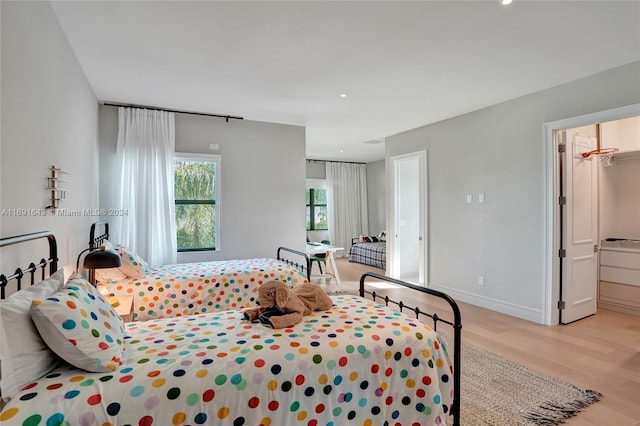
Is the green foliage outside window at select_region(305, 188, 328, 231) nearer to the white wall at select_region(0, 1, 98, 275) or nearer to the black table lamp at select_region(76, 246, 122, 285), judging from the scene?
the white wall at select_region(0, 1, 98, 275)

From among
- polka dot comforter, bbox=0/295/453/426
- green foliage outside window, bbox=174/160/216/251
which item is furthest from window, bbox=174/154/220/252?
polka dot comforter, bbox=0/295/453/426

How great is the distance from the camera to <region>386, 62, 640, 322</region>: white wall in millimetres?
3389

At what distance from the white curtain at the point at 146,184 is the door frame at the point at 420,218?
3.55m

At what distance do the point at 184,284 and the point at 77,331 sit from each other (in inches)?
74.0

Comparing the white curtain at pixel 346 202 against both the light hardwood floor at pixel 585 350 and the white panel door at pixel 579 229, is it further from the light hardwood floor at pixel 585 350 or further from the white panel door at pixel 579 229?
the white panel door at pixel 579 229

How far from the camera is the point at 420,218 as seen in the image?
17.1 ft

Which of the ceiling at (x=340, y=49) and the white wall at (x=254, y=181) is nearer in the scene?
the ceiling at (x=340, y=49)

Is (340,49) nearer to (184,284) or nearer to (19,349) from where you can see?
(184,284)

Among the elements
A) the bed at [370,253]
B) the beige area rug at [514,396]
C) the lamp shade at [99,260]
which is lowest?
the beige area rug at [514,396]

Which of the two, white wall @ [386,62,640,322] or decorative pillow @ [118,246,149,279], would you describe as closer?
decorative pillow @ [118,246,149,279]

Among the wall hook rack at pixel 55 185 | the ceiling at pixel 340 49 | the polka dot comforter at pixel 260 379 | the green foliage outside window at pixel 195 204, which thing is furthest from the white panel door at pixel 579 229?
the wall hook rack at pixel 55 185

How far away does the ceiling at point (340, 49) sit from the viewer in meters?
2.15

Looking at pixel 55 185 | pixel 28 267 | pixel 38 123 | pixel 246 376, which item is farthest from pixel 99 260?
pixel 246 376

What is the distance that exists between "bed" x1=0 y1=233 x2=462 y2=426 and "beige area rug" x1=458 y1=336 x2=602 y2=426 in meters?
0.41
